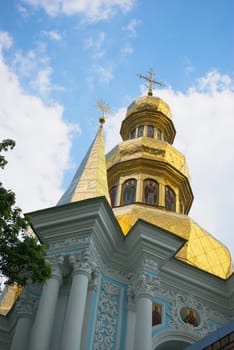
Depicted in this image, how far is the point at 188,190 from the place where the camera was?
24.7 meters

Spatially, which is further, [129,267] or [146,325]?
[129,267]

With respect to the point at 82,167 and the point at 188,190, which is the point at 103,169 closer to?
the point at 82,167

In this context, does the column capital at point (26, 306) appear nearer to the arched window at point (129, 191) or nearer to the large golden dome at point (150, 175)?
the large golden dome at point (150, 175)

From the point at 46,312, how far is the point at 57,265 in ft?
4.39

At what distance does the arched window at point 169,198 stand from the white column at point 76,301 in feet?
35.0

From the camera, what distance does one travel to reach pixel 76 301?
1194 cm

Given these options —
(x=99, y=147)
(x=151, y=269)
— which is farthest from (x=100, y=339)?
(x=99, y=147)

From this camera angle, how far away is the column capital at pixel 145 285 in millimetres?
13246

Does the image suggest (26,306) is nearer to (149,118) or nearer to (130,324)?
(130,324)

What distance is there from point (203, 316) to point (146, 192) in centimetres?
855

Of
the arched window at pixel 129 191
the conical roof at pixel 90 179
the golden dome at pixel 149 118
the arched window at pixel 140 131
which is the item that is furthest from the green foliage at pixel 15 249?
the golden dome at pixel 149 118

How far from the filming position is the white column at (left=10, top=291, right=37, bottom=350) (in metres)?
12.6

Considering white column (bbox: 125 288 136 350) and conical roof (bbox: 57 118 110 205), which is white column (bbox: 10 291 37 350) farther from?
conical roof (bbox: 57 118 110 205)

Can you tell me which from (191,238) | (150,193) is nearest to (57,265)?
(191,238)
